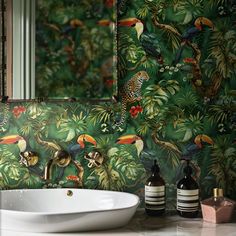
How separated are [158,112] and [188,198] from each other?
0.40 m

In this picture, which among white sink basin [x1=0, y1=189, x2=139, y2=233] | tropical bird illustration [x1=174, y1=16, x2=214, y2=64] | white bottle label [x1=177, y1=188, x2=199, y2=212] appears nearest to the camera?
white sink basin [x1=0, y1=189, x2=139, y2=233]

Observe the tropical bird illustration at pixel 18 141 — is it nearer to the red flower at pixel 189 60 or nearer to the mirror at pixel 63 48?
the mirror at pixel 63 48

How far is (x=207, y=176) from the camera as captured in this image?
212 centimetres

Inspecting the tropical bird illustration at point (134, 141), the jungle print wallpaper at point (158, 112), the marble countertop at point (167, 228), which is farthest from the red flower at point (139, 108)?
the marble countertop at point (167, 228)

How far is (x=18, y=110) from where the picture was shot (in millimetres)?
2162

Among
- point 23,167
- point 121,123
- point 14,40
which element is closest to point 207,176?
point 121,123

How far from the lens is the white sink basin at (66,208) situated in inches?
66.6

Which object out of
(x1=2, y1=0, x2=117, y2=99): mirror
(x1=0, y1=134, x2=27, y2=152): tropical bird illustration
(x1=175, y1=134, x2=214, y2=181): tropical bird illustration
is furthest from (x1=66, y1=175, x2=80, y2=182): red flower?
(x1=175, y1=134, x2=214, y2=181): tropical bird illustration

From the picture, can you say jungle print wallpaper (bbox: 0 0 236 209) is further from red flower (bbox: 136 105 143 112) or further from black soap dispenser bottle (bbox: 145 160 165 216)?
black soap dispenser bottle (bbox: 145 160 165 216)

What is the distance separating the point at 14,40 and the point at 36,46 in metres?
0.10

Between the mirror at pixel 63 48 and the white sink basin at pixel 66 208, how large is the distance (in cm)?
43

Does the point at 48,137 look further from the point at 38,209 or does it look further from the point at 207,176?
the point at 207,176

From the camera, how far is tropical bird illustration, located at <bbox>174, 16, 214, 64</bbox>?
6.91 ft

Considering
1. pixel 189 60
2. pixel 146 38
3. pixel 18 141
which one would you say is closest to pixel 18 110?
pixel 18 141
